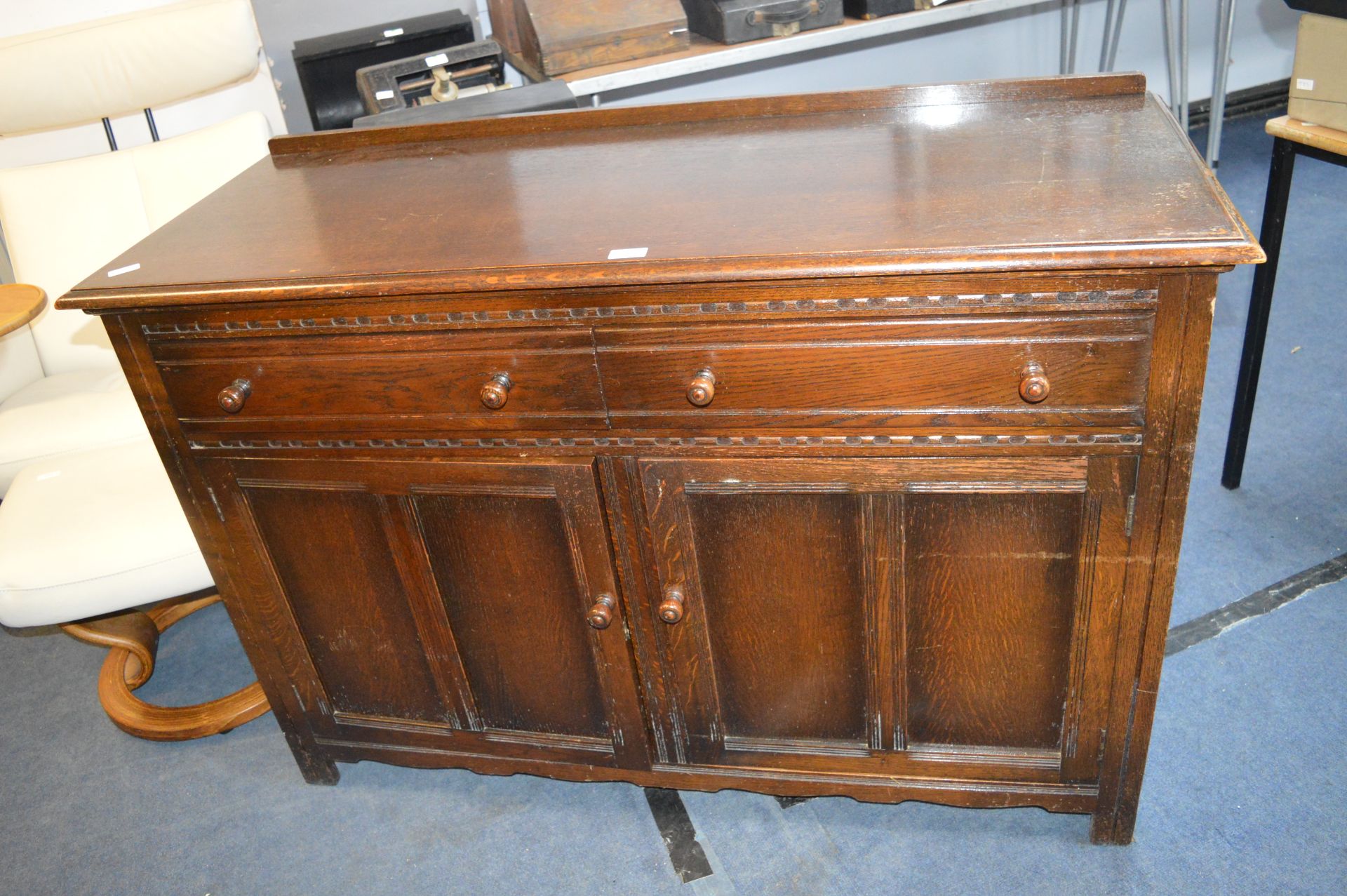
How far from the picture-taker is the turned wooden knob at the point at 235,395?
49.6 inches

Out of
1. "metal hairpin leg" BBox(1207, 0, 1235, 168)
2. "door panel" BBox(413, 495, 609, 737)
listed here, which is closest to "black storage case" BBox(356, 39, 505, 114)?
"door panel" BBox(413, 495, 609, 737)

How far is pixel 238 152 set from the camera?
2041mm

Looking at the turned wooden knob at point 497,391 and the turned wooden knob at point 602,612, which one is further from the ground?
the turned wooden knob at point 497,391

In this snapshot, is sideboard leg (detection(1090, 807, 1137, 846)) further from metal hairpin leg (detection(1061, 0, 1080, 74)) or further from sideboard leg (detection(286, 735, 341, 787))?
metal hairpin leg (detection(1061, 0, 1080, 74))

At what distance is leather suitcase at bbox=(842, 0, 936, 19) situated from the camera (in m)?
2.60

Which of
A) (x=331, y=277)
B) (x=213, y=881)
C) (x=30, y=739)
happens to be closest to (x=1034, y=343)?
(x=331, y=277)

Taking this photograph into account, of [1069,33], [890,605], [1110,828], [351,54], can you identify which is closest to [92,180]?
[351,54]

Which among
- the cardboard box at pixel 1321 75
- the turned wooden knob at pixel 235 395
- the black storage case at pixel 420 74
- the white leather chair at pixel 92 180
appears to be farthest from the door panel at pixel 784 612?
the black storage case at pixel 420 74

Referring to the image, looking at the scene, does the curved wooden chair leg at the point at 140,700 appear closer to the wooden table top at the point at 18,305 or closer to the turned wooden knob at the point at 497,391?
the wooden table top at the point at 18,305

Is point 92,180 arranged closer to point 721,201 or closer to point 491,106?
point 491,106

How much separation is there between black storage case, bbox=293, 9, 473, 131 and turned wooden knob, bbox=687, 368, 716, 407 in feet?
5.40

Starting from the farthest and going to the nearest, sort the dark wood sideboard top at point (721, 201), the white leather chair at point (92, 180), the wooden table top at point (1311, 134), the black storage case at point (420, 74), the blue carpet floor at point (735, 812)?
the black storage case at point (420, 74), the white leather chair at point (92, 180), the wooden table top at point (1311, 134), the blue carpet floor at point (735, 812), the dark wood sideboard top at point (721, 201)

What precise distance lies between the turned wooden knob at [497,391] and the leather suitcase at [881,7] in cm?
185

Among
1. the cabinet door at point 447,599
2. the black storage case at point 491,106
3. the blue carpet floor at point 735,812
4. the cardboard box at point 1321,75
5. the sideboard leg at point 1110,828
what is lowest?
the blue carpet floor at point 735,812
